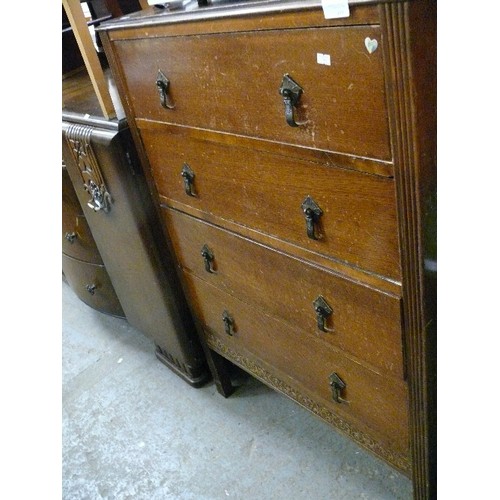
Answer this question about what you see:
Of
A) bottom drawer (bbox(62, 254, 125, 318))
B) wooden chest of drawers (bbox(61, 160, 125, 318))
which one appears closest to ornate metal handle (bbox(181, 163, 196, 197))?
wooden chest of drawers (bbox(61, 160, 125, 318))

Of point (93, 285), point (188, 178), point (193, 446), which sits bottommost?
point (193, 446)

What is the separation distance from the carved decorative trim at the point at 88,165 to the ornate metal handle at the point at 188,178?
365mm

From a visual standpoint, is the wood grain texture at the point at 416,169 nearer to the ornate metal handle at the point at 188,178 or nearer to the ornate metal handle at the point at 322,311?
the ornate metal handle at the point at 322,311

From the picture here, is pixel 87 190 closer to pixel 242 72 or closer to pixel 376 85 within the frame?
pixel 242 72

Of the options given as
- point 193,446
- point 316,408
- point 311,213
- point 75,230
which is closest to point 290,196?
point 311,213

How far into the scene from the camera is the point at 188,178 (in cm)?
116

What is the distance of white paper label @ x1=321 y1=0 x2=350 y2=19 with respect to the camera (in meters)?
0.64

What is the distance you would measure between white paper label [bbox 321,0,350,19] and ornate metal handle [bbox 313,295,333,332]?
0.53 m

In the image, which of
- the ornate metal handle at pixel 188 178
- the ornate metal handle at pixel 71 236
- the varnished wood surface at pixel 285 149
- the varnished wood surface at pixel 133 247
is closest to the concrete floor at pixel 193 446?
the varnished wood surface at pixel 133 247

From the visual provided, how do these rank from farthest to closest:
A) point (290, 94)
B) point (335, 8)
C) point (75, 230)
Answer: point (75, 230)
point (290, 94)
point (335, 8)

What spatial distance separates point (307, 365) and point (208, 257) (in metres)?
0.36

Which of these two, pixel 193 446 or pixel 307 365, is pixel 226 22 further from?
pixel 193 446

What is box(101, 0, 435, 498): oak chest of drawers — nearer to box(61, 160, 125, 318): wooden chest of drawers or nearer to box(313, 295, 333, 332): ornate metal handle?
box(313, 295, 333, 332): ornate metal handle
